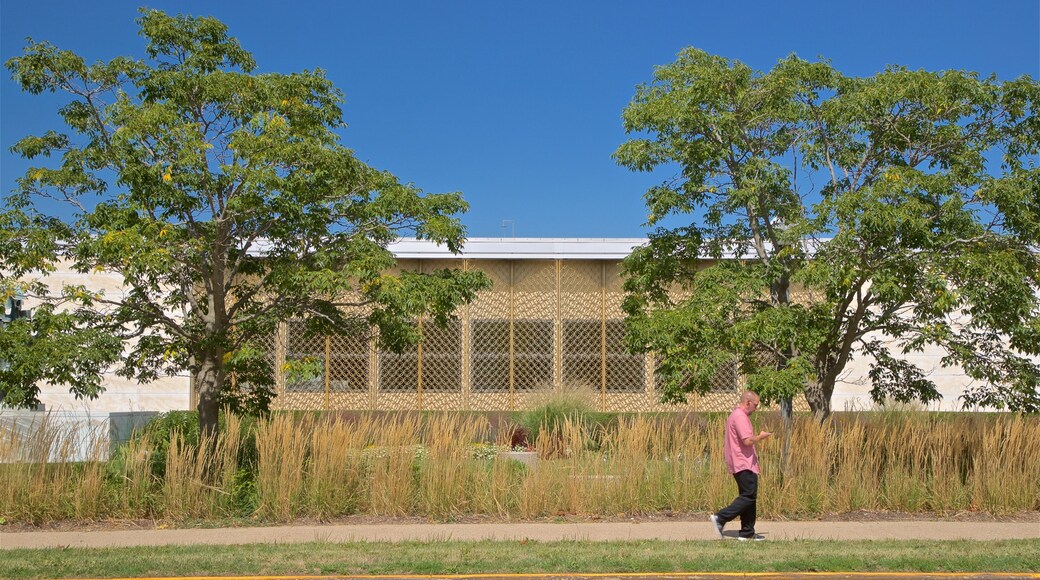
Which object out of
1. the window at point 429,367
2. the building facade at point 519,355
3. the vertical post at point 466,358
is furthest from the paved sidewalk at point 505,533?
the window at point 429,367

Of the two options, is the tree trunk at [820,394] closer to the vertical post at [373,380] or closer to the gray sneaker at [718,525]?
the gray sneaker at [718,525]

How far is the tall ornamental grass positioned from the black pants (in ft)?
5.48

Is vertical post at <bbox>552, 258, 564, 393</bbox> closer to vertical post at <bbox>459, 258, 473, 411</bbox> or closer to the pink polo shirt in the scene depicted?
vertical post at <bbox>459, 258, 473, 411</bbox>

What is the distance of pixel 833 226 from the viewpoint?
1178cm

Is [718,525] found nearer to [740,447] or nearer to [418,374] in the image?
[740,447]

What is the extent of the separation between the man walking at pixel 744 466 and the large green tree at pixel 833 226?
1914mm

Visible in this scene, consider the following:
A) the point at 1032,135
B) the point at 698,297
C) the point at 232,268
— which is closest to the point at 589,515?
the point at 698,297

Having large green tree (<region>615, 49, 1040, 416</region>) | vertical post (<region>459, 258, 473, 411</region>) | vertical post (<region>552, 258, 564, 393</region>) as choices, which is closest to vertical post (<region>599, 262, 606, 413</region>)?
vertical post (<region>552, 258, 564, 393</region>)

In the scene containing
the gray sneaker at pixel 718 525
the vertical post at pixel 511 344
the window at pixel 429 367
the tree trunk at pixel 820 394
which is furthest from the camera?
the window at pixel 429 367

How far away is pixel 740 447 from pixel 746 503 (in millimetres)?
502

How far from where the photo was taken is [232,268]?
1244 cm

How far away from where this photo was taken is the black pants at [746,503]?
9.28 meters

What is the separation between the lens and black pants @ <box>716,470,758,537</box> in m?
9.28

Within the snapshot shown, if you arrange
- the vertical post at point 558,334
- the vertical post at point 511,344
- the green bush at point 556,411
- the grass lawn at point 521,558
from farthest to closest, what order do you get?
1. the vertical post at point 558,334
2. the vertical post at point 511,344
3. the green bush at point 556,411
4. the grass lawn at point 521,558
